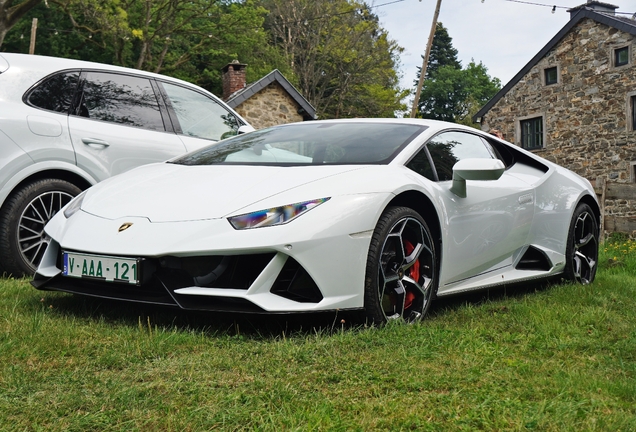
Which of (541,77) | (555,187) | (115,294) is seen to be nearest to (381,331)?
(115,294)

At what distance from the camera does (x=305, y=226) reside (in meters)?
3.15

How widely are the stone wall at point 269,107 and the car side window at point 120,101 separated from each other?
18888 mm

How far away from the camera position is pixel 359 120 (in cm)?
461

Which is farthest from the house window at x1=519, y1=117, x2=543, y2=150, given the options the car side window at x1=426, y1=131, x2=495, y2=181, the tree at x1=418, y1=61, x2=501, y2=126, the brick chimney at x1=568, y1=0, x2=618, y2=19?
the tree at x1=418, y1=61, x2=501, y2=126

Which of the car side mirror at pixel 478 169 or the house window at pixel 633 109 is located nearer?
the car side mirror at pixel 478 169

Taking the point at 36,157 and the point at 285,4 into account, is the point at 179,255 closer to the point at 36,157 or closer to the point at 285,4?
the point at 36,157

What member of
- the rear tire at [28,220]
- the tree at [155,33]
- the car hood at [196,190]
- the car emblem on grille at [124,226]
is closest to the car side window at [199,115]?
the rear tire at [28,220]

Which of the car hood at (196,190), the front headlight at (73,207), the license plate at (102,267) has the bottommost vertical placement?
the license plate at (102,267)

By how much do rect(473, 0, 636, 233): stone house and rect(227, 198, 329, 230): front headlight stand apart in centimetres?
2185

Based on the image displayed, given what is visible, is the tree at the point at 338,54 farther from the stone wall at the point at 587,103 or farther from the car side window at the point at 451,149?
the car side window at the point at 451,149

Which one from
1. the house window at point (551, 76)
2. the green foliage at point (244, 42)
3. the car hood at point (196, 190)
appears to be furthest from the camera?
the green foliage at point (244, 42)

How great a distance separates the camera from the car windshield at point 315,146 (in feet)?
12.9

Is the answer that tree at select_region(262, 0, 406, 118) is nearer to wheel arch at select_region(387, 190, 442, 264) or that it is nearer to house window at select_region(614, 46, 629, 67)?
house window at select_region(614, 46, 629, 67)

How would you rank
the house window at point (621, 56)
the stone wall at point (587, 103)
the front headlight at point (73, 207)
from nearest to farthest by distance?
the front headlight at point (73, 207) < the house window at point (621, 56) < the stone wall at point (587, 103)
